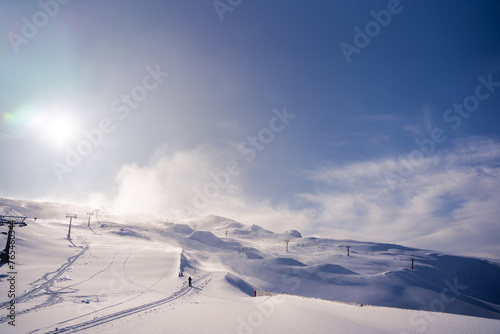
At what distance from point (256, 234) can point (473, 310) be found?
128788 millimetres

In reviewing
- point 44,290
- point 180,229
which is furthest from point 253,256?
point 44,290

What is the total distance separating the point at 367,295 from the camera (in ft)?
216

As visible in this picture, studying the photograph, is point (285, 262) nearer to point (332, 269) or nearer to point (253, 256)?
point (253, 256)

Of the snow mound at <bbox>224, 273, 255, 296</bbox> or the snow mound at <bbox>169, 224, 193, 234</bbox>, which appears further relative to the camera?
the snow mound at <bbox>169, 224, 193, 234</bbox>

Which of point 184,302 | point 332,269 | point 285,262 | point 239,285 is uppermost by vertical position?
point 184,302

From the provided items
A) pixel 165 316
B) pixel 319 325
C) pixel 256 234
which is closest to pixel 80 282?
pixel 165 316

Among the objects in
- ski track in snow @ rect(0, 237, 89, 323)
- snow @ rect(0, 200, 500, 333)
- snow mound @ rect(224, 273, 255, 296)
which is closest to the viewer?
snow @ rect(0, 200, 500, 333)

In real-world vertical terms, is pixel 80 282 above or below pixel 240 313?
below

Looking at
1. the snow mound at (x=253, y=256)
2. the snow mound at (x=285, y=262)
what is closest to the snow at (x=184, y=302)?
the snow mound at (x=285, y=262)

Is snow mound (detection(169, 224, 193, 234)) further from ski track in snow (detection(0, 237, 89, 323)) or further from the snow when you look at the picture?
ski track in snow (detection(0, 237, 89, 323))

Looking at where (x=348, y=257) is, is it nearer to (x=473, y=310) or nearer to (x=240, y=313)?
(x=473, y=310)

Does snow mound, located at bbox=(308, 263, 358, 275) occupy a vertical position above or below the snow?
below

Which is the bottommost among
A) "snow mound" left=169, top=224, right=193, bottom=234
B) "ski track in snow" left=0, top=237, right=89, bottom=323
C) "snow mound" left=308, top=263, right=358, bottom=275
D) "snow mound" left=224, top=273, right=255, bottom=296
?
"snow mound" left=308, top=263, right=358, bottom=275

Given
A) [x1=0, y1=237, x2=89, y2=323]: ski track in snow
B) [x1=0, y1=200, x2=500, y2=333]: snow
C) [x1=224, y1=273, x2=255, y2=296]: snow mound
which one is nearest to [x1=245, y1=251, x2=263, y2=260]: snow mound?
[x1=0, y1=200, x2=500, y2=333]: snow
